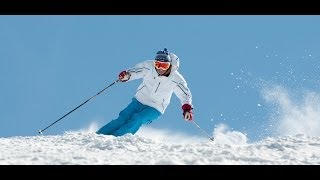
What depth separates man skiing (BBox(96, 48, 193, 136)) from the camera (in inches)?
279

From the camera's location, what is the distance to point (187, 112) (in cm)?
679

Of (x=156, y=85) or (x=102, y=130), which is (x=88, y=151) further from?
(x=156, y=85)

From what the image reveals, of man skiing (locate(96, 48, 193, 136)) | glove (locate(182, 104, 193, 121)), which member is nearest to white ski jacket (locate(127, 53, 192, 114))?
man skiing (locate(96, 48, 193, 136))

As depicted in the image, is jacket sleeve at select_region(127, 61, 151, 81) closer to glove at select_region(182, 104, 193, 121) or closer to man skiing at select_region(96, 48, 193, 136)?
man skiing at select_region(96, 48, 193, 136)

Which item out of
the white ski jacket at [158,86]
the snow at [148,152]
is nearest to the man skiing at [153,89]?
the white ski jacket at [158,86]

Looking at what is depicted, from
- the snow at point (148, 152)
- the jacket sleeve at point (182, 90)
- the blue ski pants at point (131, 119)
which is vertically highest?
the jacket sleeve at point (182, 90)

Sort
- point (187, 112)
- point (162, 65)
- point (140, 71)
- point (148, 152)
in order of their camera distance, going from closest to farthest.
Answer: point (148, 152), point (187, 112), point (162, 65), point (140, 71)

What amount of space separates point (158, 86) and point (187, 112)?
2.41 feet

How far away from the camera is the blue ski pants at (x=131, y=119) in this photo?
22.5 ft

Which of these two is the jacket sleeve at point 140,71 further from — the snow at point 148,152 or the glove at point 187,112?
the snow at point 148,152

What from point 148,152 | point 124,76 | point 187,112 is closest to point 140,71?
point 124,76

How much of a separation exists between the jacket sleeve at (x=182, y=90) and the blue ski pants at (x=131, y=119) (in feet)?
1.49

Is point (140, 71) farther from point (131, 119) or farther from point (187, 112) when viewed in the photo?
point (187, 112)
